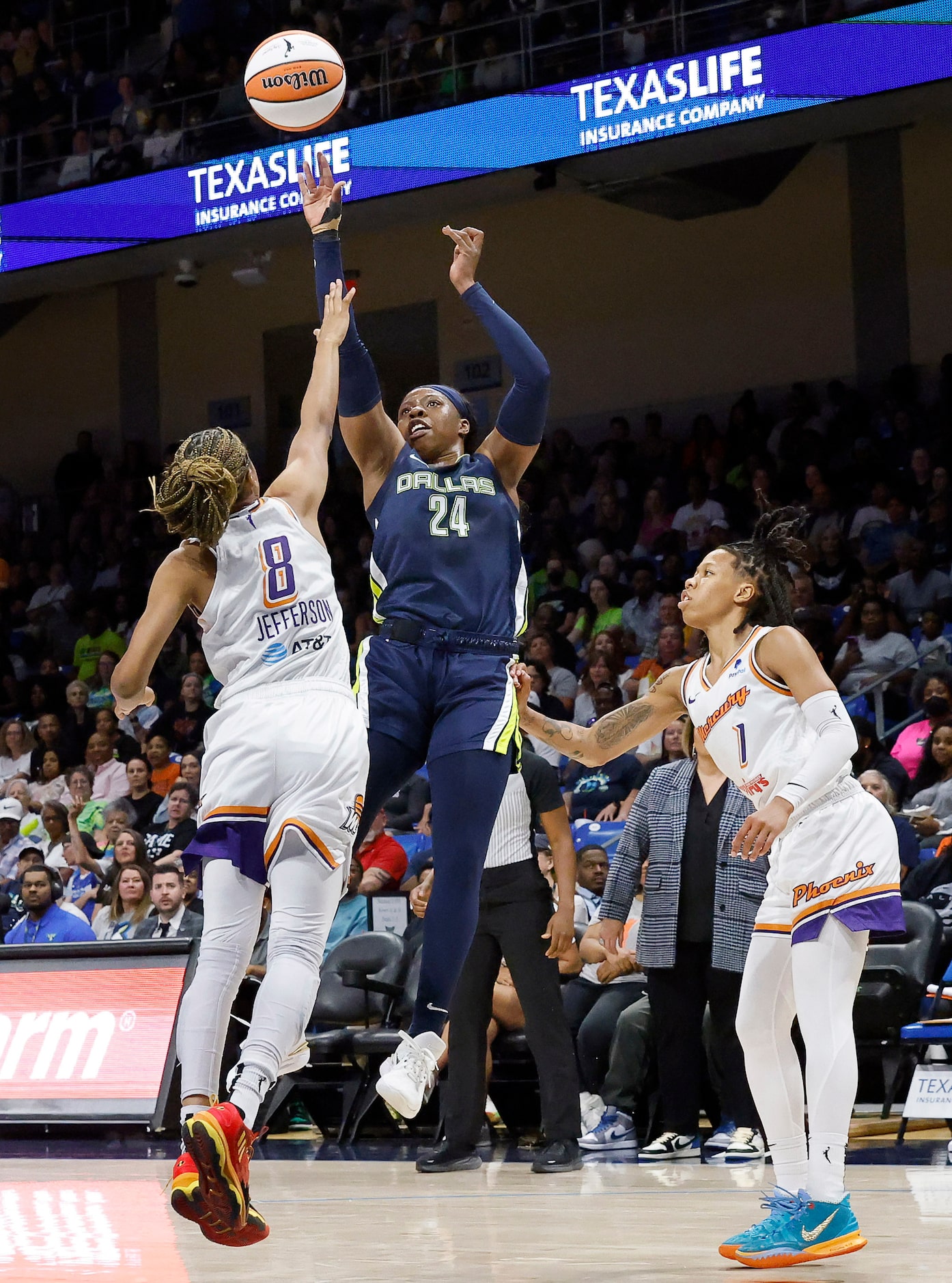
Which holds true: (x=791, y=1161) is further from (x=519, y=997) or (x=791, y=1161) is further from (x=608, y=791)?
(x=608, y=791)

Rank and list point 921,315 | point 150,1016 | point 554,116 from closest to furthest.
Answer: point 150,1016 → point 554,116 → point 921,315

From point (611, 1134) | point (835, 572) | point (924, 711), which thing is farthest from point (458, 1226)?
point (835, 572)

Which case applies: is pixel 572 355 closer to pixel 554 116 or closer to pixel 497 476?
pixel 554 116

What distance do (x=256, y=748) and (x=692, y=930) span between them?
377 centimetres

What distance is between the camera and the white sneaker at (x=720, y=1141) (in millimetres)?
7090

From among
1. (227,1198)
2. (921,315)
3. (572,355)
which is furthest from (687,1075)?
(572,355)

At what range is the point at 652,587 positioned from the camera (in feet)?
43.4

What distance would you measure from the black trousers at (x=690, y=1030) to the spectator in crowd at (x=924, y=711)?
3073mm

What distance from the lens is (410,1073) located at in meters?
4.32

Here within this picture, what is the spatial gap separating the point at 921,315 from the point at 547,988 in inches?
397

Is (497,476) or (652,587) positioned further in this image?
(652,587)

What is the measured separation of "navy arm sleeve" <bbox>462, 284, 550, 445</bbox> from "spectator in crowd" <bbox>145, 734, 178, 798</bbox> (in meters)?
8.77

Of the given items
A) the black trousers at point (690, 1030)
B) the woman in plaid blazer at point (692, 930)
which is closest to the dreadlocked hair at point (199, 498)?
the woman in plaid blazer at point (692, 930)

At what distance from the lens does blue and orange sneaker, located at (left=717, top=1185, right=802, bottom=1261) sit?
13.9 ft
